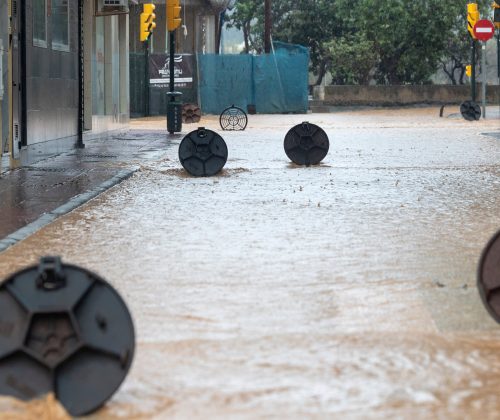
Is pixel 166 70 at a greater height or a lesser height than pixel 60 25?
lesser

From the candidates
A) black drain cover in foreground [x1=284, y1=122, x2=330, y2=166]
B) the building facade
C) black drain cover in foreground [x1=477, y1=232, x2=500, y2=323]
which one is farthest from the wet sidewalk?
black drain cover in foreground [x1=477, y1=232, x2=500, y2=323]

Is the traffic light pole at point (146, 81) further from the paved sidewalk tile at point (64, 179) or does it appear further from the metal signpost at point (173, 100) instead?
the paved sidewalk tile at point (64, 179)

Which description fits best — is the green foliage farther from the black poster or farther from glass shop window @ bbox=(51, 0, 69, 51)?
glass shop window @ bbox=(51, 0, 69, 51)

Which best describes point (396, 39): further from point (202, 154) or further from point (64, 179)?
point (64, 179)

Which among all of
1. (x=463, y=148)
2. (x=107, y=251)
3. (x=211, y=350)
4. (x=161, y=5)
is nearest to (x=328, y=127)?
(x=463, y=148)

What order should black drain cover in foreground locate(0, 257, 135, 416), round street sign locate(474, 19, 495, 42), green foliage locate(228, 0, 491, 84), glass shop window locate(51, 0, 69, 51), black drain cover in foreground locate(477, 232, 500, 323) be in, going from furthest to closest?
green foliage locate(228, 0, 491, 84), round street sign locate(474, 19, 495, 42), glass shop window locate(51, 0, 69, 51), black drain cover in foreground locate(477, 232, 500, 323), black drain cover in foreground locate(0, 257, 135, 416)

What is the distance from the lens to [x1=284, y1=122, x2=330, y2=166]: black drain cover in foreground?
60.3 feet

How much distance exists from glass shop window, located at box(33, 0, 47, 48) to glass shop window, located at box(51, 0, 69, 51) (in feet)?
2.57

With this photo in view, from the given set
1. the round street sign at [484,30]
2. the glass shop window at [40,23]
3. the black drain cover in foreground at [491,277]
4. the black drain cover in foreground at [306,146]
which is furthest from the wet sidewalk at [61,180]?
the round street sign at [484,30]

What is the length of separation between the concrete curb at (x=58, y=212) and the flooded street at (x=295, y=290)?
12 centimetres

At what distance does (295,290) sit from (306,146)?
11.0 meters

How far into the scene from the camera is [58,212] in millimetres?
11555

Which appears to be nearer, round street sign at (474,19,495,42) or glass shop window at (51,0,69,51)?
glass shop window at (51,0,69,51)

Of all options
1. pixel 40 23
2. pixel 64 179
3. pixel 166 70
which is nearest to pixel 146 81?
pixel 166 70
